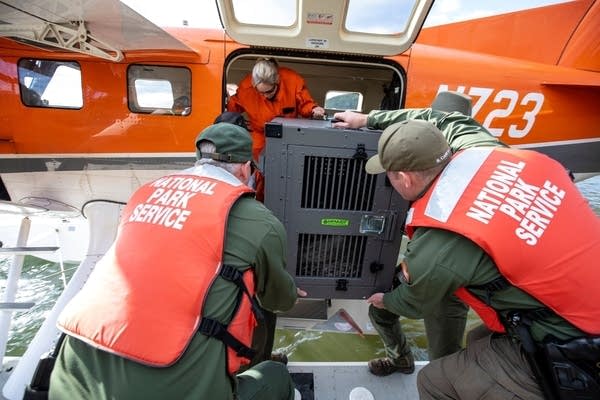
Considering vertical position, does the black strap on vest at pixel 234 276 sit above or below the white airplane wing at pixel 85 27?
below

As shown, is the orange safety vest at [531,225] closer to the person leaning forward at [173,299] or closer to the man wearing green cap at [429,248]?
the man wearing green cap at [429,248]

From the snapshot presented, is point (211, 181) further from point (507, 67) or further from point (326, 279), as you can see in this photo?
point (507, 67)

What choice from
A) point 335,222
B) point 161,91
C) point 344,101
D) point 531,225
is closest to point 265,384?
point 335,222

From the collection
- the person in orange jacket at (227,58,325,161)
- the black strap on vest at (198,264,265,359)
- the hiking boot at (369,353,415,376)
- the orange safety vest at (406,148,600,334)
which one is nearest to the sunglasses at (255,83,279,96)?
the person in orange jacket at (227,58,325,161)

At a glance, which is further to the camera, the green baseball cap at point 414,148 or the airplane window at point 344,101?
the airplane window at point 344,101

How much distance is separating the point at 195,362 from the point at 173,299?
22 centimetres

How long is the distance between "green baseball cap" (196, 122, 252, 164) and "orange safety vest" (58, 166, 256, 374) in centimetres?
24

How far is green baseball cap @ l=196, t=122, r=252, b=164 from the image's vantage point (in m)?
1.48

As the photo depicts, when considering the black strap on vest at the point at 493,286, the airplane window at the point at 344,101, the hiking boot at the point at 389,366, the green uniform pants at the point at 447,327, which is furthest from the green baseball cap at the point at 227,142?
the airplane window at the point at 344,101

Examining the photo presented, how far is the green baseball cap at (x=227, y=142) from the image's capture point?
4.85ft

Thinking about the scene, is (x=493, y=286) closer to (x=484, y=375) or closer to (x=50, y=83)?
(x=484, y=375)

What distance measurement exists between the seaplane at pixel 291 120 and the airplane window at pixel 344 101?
1314 mm

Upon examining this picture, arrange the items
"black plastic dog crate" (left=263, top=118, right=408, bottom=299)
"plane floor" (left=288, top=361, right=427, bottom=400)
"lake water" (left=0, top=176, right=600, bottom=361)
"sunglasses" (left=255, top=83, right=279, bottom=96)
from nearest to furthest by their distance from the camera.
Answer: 1. "black plastic dog crate" (left=263, top=118, right=408, bottom=299)
2. "plane floor" (left=288, top=361, right=427, bottom=400)
3. "sunglasses" (left=255, top=83, right=279, bottom=96)
4. "lake water" (left=0, top=176, right=600, bottom=361)

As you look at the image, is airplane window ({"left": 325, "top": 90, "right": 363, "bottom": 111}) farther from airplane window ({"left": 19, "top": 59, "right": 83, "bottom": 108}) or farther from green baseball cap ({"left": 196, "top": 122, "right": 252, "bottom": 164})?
green baseball cap ({"left": 196, "top": 122, "right": 252, "bottom": 164})
